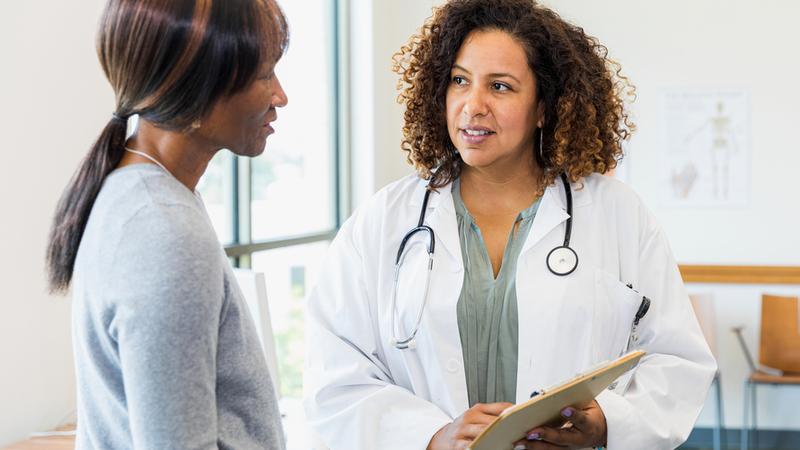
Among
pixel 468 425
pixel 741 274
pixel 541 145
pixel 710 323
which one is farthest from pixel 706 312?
pixel 468 425

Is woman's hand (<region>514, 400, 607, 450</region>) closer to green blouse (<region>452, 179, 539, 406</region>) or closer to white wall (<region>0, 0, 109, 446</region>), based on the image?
green blouse (<region>452, 179, 539, 406</region>)

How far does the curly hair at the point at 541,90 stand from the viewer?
5.28 feet

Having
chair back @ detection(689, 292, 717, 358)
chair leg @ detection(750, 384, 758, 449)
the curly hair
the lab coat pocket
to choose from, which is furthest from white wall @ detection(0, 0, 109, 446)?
chair leg @ detection(750, 384, 758, 449)

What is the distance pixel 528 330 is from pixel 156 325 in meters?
0.84

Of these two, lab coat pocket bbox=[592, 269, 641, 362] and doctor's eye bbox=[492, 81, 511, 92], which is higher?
doctor's eye bbox=[492, 81, 511, 92]

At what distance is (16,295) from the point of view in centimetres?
184

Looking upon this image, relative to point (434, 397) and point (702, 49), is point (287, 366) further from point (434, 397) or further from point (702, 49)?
point (702, 49)

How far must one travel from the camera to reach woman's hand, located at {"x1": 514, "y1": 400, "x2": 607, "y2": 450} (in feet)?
4.49

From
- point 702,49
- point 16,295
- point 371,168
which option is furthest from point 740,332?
point 16,295

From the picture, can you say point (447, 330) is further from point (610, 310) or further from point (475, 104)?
point (475, 104)

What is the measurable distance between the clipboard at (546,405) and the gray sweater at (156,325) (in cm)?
41

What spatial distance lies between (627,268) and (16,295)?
124cm

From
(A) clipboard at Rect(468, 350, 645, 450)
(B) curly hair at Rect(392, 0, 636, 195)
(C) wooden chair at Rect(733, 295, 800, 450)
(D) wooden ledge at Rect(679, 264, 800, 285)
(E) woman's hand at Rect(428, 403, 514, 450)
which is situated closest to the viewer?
(A) clipboard at Rect(468, 350, 645, 450)

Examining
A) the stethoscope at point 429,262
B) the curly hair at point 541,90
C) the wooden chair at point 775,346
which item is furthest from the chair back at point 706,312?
the stethoscope at point 429,262
